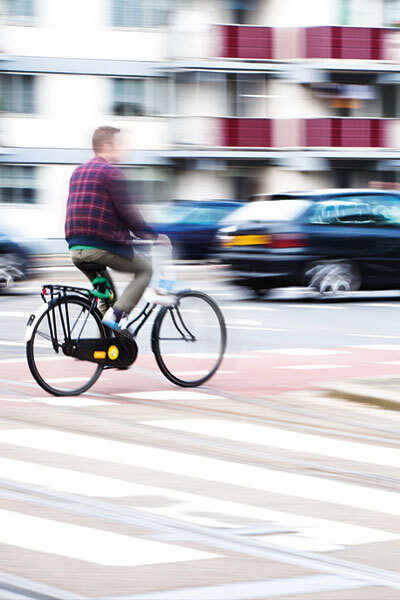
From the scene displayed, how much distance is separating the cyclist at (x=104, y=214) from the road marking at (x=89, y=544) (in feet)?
12.3

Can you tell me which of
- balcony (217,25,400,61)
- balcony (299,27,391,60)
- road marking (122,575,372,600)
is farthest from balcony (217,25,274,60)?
road marking (122,575,372,600)

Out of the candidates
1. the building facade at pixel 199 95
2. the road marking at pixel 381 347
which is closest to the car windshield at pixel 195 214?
the building facade at pixel 199 95

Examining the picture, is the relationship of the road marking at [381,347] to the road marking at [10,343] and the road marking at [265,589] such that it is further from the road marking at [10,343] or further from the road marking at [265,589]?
the road marking at [265,589]

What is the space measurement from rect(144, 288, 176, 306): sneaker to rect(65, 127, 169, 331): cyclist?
254 mm

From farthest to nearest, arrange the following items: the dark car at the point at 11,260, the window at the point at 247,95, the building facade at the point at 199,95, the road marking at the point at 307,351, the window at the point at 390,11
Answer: the window at the point at 390,11 → the window at the point at 247,95 → the building facade at the point at 199,95 → the dark car at the point at 11,260 → the road marking at the point at 307,351

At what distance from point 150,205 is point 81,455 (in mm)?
33332

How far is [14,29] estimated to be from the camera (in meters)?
39.3

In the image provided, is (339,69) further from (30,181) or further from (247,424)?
(247,424)

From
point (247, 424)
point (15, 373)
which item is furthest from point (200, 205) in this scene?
point (247, 424)

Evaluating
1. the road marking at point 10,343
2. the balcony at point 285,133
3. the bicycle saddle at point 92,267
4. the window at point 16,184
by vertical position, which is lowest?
the road marking at point 10,343

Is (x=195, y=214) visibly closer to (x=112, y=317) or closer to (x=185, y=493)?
(x=112, y=317)

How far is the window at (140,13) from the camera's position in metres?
40.2

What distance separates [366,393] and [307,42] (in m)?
33.3

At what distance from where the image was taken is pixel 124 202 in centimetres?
891
